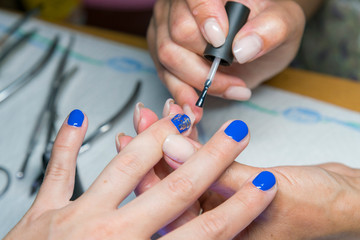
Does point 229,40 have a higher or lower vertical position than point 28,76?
higher

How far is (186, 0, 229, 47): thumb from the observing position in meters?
0.48

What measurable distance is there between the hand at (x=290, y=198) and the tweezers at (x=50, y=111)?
0.23 m

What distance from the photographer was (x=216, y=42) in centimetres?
48

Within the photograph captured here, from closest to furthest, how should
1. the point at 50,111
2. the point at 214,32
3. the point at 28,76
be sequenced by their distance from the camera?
the point at 214,32 < the point at 50,111 < the point at 28,76

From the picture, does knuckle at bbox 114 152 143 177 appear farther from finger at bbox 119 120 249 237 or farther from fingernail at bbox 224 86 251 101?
fingernail at bbox 224 86 251 101

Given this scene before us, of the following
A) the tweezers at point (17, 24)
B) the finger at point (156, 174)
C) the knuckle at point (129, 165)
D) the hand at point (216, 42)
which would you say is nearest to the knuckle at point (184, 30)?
the hand at point (216, 42)

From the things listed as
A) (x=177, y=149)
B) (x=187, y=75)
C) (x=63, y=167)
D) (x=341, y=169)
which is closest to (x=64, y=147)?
(x=63, y=167)

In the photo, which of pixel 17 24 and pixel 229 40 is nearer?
pixel 229 40

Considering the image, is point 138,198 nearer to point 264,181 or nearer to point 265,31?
point 264,181

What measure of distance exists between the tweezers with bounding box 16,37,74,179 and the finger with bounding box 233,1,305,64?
1.13 feet

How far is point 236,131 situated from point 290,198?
10 centimetres

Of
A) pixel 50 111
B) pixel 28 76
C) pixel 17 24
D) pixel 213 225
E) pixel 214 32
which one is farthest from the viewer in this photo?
pixel 17 24

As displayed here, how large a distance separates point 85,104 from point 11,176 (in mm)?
190

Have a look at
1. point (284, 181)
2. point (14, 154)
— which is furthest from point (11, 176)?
point (284, 181)
